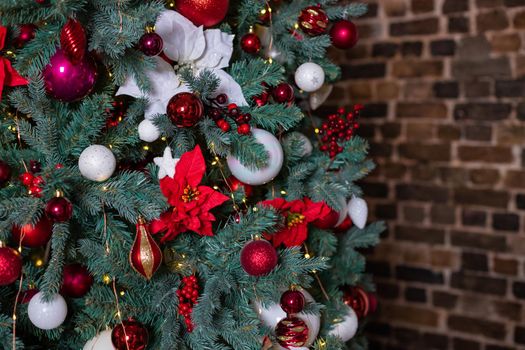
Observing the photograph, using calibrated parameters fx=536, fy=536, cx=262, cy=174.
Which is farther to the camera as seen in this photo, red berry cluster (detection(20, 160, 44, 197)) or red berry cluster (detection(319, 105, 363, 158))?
red berry cluster (detection(319, 105, 363, 158))

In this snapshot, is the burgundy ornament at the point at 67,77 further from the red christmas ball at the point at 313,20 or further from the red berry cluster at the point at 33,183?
Answer: the red christmas ball at the point at 313,20

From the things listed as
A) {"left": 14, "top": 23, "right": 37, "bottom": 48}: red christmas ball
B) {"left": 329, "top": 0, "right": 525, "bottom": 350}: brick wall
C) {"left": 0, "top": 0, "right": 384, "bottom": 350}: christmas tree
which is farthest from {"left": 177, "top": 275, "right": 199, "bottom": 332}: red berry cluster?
{"left": 329, "top": 0, "right": 525, "bottom": 350}: brick wall

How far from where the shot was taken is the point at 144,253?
2.81ft

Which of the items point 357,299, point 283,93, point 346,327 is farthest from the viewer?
point 357,299

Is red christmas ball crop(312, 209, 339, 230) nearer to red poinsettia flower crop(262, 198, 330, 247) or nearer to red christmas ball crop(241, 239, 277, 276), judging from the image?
red poinsettia flower crop(262, 198, 330, 247)

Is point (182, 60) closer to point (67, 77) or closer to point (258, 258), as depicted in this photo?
point (67, 77)

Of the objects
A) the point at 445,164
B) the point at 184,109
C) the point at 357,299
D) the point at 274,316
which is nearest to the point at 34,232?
the point at 184,109

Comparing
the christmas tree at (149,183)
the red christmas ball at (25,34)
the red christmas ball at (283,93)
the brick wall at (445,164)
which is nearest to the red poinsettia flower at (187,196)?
the christmas tree at (149,183)

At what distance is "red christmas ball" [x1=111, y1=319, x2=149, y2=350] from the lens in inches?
34.9

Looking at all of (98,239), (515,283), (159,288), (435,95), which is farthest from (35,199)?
(515,283)

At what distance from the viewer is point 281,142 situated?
1063 mm

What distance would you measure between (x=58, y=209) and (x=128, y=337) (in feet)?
0.81

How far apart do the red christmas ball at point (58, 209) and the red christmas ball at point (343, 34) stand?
2.10ft

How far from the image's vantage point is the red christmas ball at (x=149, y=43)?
2.75ft
